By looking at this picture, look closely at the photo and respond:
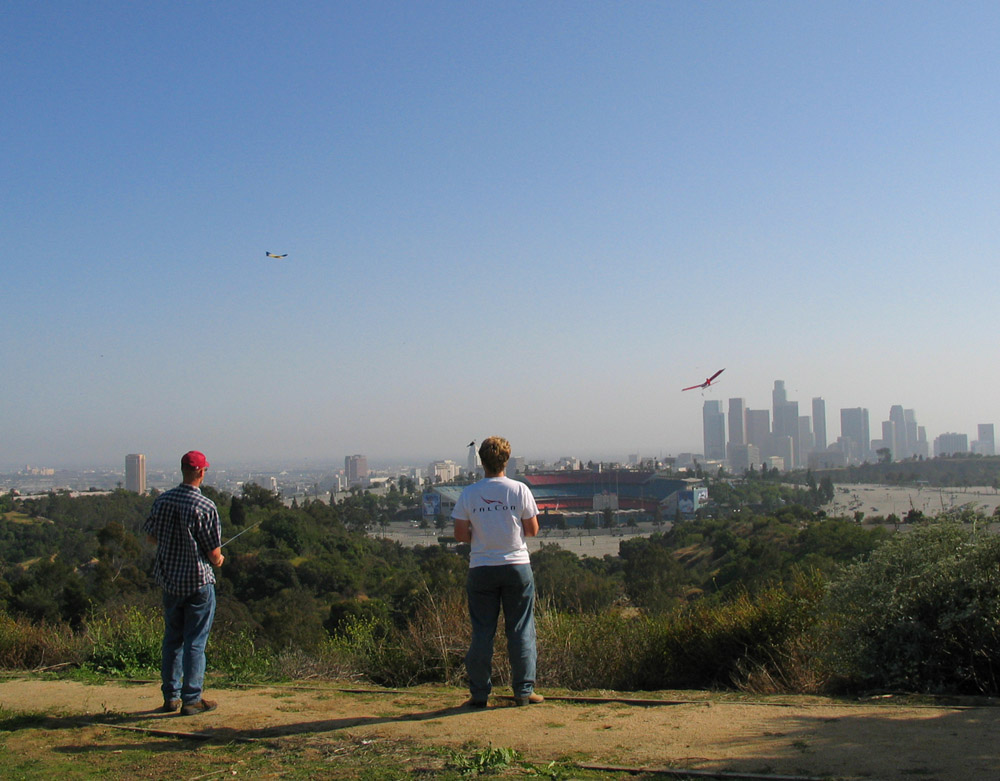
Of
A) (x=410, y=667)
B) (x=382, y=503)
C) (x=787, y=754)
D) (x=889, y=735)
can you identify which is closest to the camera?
(x=787, y=754)

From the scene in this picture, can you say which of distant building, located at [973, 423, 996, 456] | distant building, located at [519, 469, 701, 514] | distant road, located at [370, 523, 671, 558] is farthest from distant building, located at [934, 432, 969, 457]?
distant road, located at [370, 523, 671, 558]


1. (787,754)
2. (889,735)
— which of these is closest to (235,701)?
(787,754)

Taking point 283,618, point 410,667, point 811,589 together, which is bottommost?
point 283,618

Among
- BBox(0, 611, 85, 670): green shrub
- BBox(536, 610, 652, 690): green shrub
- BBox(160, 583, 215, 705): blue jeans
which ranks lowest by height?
BBox(0, 611, 85, 670): green shrub

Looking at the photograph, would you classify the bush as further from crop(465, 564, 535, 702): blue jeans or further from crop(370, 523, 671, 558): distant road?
crop(370, 523, 671, 558): distant road

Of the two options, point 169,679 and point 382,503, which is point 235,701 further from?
point 382,503

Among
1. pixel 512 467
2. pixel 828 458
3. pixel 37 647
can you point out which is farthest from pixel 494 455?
pixel 828 458

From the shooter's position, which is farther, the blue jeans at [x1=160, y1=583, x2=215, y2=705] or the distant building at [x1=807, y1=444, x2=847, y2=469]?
the distant building at [x1=807, y1=444, x2=847, y2=469]

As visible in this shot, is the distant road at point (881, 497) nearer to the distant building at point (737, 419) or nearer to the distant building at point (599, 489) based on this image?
the distant building at point (737, 419)
